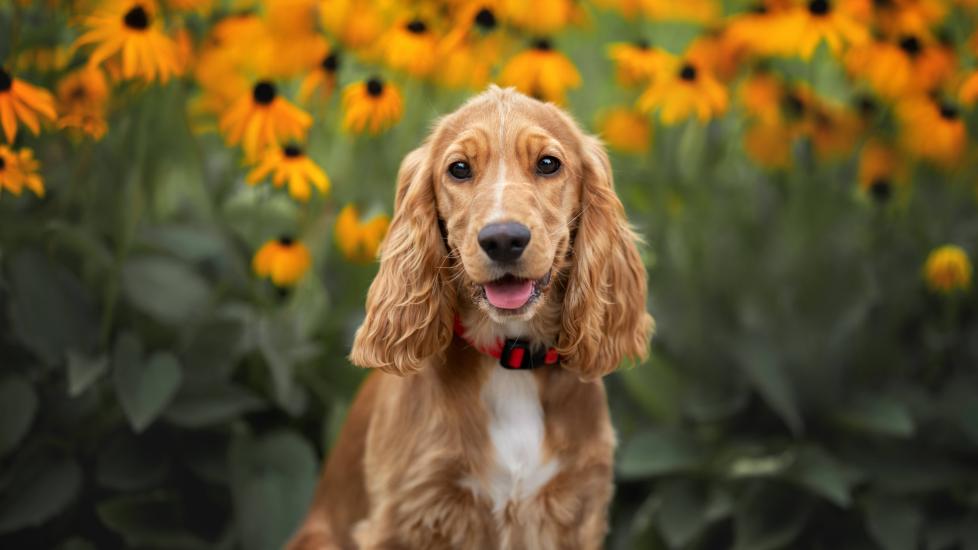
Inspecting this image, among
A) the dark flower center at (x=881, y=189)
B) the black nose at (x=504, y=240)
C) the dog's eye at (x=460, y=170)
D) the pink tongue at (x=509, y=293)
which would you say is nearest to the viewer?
the black nose at (x=504, y=240)

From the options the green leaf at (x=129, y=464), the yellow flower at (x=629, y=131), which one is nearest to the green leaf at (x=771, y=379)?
the yellow flower at (x=629, y=131)

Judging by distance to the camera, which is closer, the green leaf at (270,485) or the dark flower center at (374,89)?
the dark flower center at (374,89)

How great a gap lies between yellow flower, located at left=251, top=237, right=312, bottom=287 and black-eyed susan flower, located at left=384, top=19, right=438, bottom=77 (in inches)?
28.8

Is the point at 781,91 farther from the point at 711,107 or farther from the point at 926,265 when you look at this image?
the point at 926,265

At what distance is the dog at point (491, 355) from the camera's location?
2.94 meters

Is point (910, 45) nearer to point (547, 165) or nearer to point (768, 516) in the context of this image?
point (768, 516)

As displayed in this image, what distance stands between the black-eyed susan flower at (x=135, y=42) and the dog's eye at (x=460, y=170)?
1.25 metres

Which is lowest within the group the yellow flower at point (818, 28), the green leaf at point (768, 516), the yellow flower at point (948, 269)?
the green leaf at point (768, 516)

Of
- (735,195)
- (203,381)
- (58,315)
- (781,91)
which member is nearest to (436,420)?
(203,381)

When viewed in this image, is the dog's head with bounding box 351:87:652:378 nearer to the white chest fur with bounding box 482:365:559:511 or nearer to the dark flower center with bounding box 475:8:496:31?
the white chest fur with bounding box 482:365:559:511

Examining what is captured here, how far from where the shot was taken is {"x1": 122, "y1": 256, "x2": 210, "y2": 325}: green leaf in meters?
4.04

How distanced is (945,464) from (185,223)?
309 centimetres

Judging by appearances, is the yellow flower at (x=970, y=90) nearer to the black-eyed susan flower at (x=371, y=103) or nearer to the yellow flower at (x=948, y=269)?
the yellow flower at (x=948, y=269)

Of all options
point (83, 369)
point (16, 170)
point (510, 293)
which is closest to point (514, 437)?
point (510, 293)
